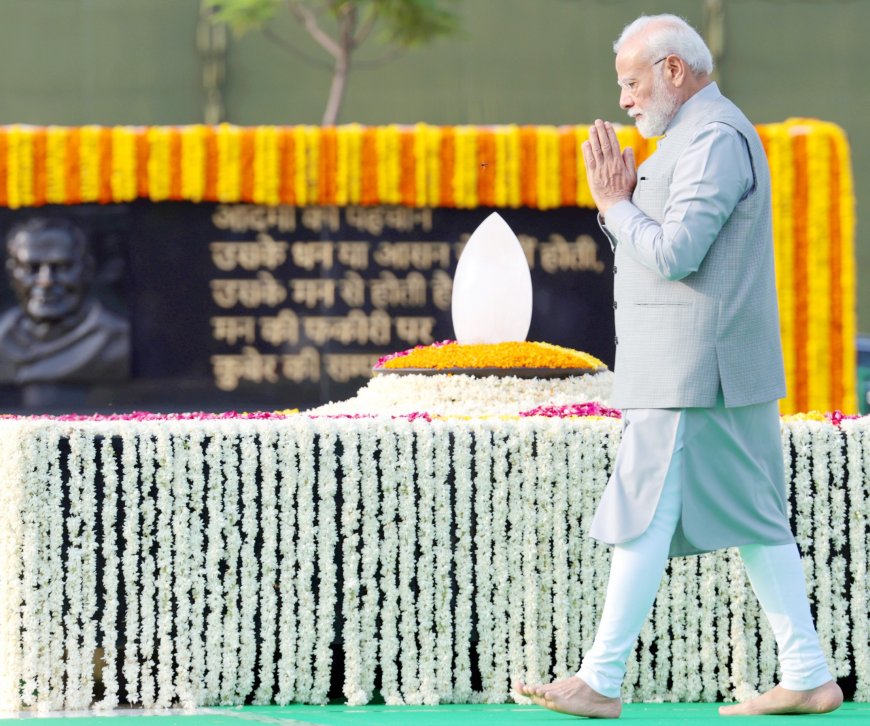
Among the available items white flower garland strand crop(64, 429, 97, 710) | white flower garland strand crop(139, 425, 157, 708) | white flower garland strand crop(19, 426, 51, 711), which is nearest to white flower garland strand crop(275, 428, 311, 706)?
white flower garland strand crop(139, 425, 157, 708)

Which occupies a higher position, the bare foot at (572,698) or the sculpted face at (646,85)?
the sculpted face at (646,85)

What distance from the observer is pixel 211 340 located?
9602mm

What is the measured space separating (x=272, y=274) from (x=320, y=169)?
2.63 ft

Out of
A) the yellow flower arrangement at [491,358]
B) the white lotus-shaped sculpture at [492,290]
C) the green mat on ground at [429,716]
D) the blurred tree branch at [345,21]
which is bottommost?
the green mat on ground at [429,716]

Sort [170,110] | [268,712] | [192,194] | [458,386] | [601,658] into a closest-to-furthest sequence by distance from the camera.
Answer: [601,658], [268,712], [458,386], [192,194], [170,110]

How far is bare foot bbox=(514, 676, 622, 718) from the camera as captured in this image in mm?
3041

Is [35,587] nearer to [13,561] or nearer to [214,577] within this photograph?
[13,561]

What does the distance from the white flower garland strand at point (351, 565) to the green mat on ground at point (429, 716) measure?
9 cm

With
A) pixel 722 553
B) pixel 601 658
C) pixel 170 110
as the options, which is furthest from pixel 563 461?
pixel 170 110

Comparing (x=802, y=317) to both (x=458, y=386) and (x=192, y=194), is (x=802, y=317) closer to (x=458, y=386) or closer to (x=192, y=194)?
(x=192, y=194)

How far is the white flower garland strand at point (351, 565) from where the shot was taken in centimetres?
365

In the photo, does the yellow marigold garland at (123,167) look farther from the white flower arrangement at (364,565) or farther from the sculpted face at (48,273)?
the white flower arrangement at (364,565)

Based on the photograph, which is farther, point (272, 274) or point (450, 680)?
point (272, 274)

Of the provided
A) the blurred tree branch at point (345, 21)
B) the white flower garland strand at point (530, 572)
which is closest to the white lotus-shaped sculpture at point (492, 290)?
the white flower garland strand at point (530, 572)
